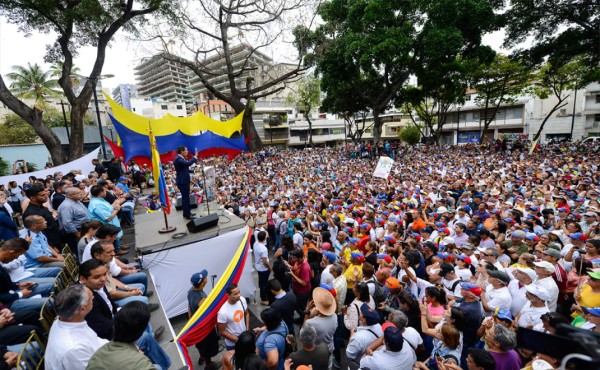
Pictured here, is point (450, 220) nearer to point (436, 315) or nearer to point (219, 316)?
point (436, 315)

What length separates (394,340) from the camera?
112 inches

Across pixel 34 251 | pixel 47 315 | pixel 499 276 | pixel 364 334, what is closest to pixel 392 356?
pixel 364 334

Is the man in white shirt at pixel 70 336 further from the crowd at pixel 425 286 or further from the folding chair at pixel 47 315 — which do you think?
the crowd at pixel 425 286

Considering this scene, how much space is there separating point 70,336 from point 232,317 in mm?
1939

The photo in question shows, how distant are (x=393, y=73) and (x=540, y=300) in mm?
24671

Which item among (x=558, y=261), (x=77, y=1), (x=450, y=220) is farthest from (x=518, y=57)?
(x=77, y=1)

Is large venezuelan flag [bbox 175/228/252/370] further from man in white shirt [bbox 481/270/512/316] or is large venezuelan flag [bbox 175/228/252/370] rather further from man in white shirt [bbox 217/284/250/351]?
man in white shirt [bbox 481/270/512/316]

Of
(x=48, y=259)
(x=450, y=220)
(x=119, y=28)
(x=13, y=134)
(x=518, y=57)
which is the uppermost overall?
(x=119, y=28)

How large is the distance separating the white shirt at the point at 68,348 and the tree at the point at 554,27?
2565 cm

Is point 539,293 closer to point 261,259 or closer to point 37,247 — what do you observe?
point 261,259

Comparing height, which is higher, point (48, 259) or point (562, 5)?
point (562, 5)

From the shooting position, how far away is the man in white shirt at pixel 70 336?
7.03 ft

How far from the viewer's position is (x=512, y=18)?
1984cm

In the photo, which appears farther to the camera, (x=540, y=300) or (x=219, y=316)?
(x=219, y=316)
